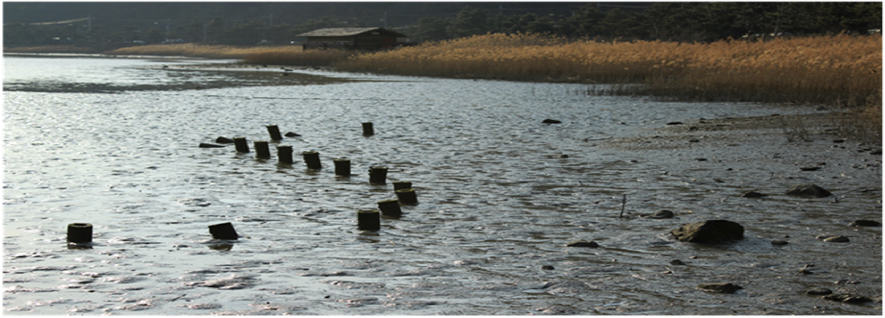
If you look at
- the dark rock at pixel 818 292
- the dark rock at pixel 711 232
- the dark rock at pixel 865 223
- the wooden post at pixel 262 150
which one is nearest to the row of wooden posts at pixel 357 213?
the wooden post at pixel 262 150

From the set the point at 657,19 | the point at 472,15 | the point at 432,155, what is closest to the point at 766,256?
the point at 432,155

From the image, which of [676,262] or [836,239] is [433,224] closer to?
[676,262]

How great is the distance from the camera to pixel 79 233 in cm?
741

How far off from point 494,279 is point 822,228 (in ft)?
10.4

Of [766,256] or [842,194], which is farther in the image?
[842,194]

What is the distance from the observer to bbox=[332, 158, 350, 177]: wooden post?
1137 centimetres

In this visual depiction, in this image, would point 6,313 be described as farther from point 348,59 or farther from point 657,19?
point 657,19

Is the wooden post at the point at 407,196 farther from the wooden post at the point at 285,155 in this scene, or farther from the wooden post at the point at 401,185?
the wooden post at the point at 285,155

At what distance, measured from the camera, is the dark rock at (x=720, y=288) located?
19.9 feet

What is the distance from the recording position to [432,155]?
1364cm

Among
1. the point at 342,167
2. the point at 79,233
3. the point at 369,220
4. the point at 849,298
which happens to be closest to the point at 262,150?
the point at 342,167

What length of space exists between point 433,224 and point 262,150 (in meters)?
5.24

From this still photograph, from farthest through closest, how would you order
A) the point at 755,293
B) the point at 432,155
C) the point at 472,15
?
1. the point at 472,15
2. the point at 432,155
3. the point at 755,293

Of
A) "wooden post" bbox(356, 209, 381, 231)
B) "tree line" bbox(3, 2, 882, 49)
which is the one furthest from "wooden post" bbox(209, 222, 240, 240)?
"tree line" bbox(3, 2, 882, 49)
